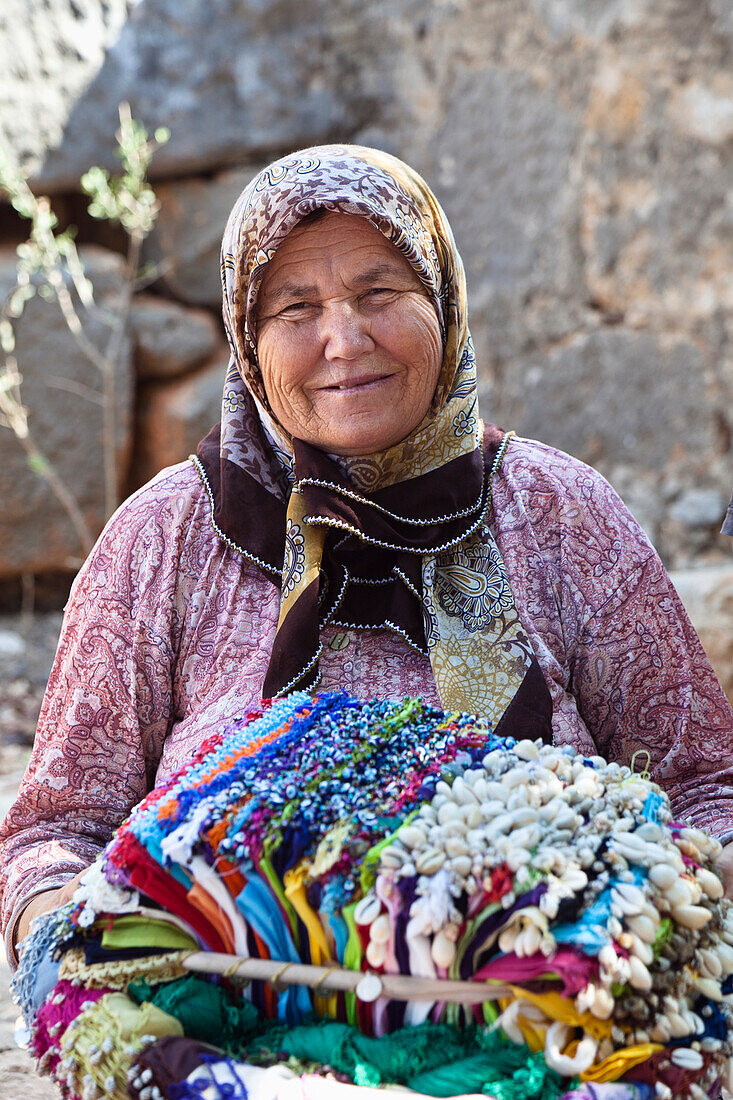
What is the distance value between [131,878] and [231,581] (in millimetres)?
723

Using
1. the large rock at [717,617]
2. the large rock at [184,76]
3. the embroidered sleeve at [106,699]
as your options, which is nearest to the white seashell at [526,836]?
the embroidered sleeve at [106,699]

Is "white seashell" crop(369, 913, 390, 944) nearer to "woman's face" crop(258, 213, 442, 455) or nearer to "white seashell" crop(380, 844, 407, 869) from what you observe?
"white seashell" crop(380, 844, 407, 869)

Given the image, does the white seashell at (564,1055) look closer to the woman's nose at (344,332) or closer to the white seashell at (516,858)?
the white seashell at (516,858)

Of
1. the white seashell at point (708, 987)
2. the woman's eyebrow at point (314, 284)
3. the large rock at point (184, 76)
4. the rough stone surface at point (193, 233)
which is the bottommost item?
the white seashell at point (708, 987)

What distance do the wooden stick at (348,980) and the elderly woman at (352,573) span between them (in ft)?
1.80

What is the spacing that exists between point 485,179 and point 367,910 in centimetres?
357

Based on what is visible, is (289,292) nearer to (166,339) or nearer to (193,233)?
(166,339)

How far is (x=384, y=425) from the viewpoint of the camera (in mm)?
1872

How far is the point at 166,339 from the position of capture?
15.3ft

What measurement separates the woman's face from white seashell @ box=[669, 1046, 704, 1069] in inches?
40.9

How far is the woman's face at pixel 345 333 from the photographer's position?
1832 mm

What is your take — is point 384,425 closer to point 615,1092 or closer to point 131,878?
point 131,878

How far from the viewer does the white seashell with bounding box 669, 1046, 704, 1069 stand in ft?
3.80

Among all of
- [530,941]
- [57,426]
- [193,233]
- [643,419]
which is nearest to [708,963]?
[530,941]
